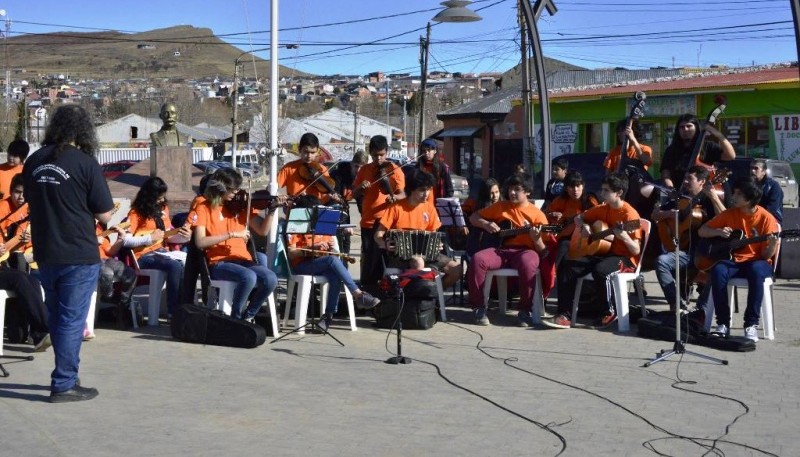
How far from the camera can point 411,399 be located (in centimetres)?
703

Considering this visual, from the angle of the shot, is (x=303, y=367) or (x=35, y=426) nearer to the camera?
(x=35, y=426)

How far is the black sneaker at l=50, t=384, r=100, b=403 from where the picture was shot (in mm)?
6730

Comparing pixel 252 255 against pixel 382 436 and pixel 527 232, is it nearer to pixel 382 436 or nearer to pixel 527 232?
pixel 527 232

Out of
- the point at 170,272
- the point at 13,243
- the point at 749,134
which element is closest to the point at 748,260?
the point at 170,272

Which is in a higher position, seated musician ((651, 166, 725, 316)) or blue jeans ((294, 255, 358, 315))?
seated musician ((651, 166, 725, 316))

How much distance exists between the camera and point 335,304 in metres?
9.60

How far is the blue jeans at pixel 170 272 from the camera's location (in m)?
9.93

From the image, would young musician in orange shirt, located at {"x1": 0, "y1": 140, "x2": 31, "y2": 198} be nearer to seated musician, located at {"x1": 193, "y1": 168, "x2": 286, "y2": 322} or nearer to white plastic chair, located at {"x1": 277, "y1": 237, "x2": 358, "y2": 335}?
seated musician, located at {"x1": 193, "y1": 168, "x2": 286, "y2": 322}

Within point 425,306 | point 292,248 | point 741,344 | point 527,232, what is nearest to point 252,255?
point 292,248

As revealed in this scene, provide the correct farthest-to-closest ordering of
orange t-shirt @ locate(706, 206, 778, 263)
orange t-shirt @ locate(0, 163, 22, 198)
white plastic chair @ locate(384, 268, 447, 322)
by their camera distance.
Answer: orange t-shirt @ locate(0, 163, 22, 198)
white plastic chair @ locate(384, 268, 447, 322)
orange t-shirt @ locate(706, 206, 778, 263)

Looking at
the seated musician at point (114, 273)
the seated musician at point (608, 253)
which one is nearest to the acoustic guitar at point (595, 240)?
the seated musician at point (608, 253)

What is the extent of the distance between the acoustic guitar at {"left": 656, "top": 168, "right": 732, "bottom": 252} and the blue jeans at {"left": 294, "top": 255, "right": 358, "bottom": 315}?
10.2ft

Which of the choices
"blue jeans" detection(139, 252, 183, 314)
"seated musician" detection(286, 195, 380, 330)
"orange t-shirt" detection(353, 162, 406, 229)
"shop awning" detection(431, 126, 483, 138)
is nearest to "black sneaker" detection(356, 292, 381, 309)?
"seated musician" detection(286, 195, 380, 330)

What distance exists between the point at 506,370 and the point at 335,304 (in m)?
2.14
